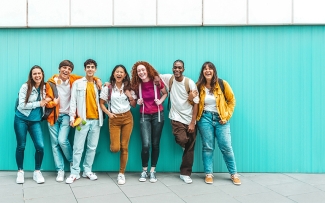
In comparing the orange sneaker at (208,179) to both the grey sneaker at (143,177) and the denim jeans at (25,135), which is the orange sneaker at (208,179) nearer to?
the grey sneaker at (143,177)

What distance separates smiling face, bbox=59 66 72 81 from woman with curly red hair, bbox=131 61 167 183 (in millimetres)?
1047

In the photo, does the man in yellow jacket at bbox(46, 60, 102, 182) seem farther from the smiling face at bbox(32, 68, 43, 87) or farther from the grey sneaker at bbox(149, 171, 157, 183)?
the grey sneaker at bbox(149, 171, 157, 183)

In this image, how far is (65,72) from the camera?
17.6 feet

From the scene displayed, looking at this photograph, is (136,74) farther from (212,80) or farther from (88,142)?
(88,142)

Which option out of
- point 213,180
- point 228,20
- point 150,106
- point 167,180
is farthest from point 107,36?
point 213,180

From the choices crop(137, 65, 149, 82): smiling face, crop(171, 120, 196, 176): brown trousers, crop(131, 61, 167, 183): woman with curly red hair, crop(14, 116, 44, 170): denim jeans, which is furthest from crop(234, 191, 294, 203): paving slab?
crop(14, 116, 44, 170): denim jeans

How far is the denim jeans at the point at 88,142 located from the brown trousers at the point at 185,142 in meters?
1.29

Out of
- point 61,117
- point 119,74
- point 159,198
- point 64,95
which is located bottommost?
point 159,198

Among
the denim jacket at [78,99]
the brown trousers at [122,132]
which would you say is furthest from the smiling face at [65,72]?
the brown trousers at [122,132]

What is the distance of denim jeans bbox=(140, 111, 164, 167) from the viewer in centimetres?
538

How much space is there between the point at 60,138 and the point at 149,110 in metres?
1.53

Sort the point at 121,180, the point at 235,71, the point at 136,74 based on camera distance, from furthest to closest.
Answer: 1. the point at 235,71
2. the point at 136,74
3. the point at 121,180

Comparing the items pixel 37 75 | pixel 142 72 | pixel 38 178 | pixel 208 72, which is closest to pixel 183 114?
pixel 208 72

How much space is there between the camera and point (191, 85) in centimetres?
529
